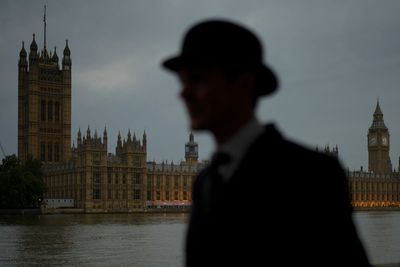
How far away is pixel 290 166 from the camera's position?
2.00 meters

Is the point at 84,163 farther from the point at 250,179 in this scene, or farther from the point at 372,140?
the point at 250,179

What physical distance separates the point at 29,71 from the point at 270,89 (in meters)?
114

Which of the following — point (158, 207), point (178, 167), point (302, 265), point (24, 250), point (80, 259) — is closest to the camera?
point (302, 265)

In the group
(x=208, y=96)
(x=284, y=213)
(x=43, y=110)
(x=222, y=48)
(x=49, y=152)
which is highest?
(x=43, y=110)

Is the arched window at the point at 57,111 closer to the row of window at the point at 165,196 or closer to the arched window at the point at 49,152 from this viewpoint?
the arched window at the point at 49,152

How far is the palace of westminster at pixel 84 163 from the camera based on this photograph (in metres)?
94.7

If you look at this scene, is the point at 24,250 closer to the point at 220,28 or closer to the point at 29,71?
the point at 220,28

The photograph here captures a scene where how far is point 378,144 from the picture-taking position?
15462 centimetres

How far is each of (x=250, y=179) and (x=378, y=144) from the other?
518 feet

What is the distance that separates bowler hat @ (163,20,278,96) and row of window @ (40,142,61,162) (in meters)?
112

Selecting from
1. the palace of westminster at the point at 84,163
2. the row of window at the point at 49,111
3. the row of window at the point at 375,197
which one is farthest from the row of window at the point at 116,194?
the row of window at the point at 375,197

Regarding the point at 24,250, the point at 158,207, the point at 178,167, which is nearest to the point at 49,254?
the point at 24,250

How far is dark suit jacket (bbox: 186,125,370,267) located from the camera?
1.96 metres

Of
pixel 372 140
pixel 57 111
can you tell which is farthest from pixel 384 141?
pixel 57 111
